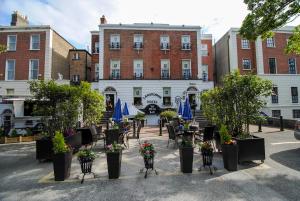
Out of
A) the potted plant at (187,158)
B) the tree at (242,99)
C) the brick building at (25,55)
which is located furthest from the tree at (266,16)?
the brick building at (25,55)

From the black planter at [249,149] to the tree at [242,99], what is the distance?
0.81 meters

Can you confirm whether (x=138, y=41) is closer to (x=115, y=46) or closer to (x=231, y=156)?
(x=115, y=46)

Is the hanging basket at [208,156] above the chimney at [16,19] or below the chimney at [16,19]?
below

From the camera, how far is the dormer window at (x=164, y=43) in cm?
2386

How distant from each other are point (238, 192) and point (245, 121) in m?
3.63

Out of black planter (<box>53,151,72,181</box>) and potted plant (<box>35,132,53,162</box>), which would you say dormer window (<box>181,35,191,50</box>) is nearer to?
potted plant (<box>35,132,53,162</box>)

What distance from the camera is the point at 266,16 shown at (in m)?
8.49

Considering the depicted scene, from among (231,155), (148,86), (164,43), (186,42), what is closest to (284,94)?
(186,42)

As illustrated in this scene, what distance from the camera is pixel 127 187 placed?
4.88 metres

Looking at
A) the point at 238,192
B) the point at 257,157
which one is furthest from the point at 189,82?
the point at 238,192

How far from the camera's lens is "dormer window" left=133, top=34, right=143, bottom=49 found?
23500mm

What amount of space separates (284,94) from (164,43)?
1576 cm

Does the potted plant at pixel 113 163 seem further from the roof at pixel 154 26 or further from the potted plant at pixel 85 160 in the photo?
the roof at pixel 154 26

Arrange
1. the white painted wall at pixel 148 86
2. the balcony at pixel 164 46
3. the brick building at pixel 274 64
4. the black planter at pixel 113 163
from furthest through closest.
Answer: the brick building at pixel 274 64 < the balcony at pixel 164 46 < the white painted wall at pixel 148 86 < the black planter at pixel 113 163
